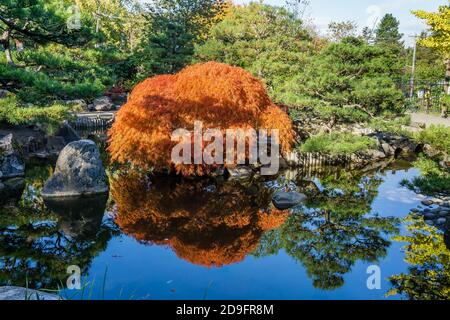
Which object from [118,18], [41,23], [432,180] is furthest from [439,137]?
[118,18]

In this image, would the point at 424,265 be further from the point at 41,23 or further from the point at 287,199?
the point at 41,23

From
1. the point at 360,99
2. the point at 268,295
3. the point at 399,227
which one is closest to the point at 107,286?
the point at 268,295

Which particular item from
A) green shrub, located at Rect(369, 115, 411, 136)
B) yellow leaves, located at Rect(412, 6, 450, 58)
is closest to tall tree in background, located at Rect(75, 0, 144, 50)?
yellow leaves, located at Rect(412, 6, 450, 58)

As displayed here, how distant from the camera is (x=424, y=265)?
7.42 m

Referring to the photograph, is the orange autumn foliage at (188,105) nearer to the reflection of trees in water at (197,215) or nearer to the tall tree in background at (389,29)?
the reflection of trees in water at (197,215)

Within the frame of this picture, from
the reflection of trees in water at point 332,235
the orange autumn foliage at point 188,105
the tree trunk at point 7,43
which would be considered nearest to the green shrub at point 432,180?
the reflection of trees in water at point 332,235

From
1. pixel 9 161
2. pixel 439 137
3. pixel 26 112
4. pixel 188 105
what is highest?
pixel 188 105

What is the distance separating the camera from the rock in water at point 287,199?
10837 millimetres

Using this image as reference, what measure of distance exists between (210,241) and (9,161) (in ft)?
28.6

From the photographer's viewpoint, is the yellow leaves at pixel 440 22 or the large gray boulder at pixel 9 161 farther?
the yellow leaves at pixel 440 22

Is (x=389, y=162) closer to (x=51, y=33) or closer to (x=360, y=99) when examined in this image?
(x=360, y=99)

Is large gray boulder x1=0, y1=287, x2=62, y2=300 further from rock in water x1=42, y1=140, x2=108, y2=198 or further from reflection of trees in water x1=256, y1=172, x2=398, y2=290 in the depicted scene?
rock in water x1=42, y1=140, x2=108, y2=198

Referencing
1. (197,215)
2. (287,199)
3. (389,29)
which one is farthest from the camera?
(389,29)

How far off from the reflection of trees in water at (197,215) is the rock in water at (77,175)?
72 centimetres
